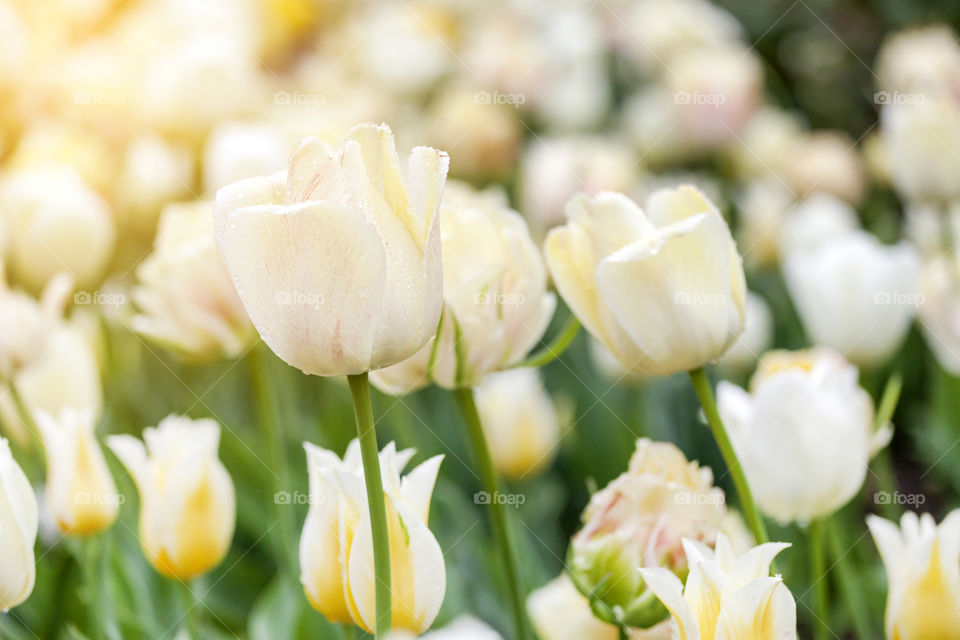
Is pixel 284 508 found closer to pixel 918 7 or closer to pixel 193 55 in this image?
pixel 193 55

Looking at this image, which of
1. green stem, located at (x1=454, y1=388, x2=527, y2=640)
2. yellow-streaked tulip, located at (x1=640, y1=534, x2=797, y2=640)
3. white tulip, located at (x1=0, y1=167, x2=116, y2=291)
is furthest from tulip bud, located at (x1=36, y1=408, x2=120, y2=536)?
white tulip, located at (x1=0, y1=167, x2=116, y2=291)

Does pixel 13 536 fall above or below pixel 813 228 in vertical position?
above

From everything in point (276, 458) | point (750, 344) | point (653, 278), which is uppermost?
point (653, 278)

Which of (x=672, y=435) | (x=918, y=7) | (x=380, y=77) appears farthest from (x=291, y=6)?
(x=672, y=435)

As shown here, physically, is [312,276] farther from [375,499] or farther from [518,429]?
[518,429]

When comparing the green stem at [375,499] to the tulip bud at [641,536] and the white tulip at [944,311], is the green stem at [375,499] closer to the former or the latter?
the tulip bud at [641,536]

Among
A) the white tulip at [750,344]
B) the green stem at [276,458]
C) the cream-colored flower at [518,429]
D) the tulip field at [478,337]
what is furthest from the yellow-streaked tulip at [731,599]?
Answer: the white tulip at [750,344]

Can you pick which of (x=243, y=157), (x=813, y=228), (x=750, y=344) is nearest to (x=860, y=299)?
(x=750, y=344)
